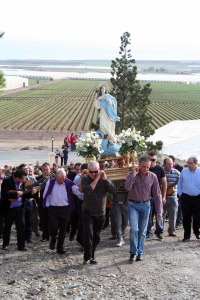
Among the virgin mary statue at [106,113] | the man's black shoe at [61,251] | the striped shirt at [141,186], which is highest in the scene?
the virgin mary statue at [106,113]

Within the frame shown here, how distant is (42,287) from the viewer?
645cm

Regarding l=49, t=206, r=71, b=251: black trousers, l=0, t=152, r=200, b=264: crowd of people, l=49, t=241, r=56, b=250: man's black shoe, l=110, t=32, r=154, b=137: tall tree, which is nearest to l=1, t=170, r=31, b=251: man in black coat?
l=0, t=152, r=200, b=264: crowd of people

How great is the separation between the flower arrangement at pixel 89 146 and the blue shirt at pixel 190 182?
7.09 feet

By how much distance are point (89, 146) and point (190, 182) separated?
238 centimetres

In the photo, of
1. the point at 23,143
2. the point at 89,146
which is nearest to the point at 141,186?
the point at 89,146

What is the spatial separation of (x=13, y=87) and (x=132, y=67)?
93722mm

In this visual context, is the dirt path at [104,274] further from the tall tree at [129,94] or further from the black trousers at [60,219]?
the tall tree at [129,94]

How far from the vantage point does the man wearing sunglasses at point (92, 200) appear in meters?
7.24

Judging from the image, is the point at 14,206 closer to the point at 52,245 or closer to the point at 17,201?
the point at 17,201

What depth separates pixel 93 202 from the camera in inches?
289

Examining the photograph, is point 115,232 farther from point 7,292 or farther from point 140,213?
point 7,292

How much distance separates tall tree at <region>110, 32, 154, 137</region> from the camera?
116 ft

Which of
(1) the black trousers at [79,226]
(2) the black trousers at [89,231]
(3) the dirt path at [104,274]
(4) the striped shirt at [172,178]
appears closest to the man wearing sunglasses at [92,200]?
(2) the black trousers at [89,231]

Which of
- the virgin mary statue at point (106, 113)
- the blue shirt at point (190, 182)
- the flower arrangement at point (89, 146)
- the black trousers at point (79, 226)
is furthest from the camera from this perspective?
the virgin mary statue at point (106, 113)
